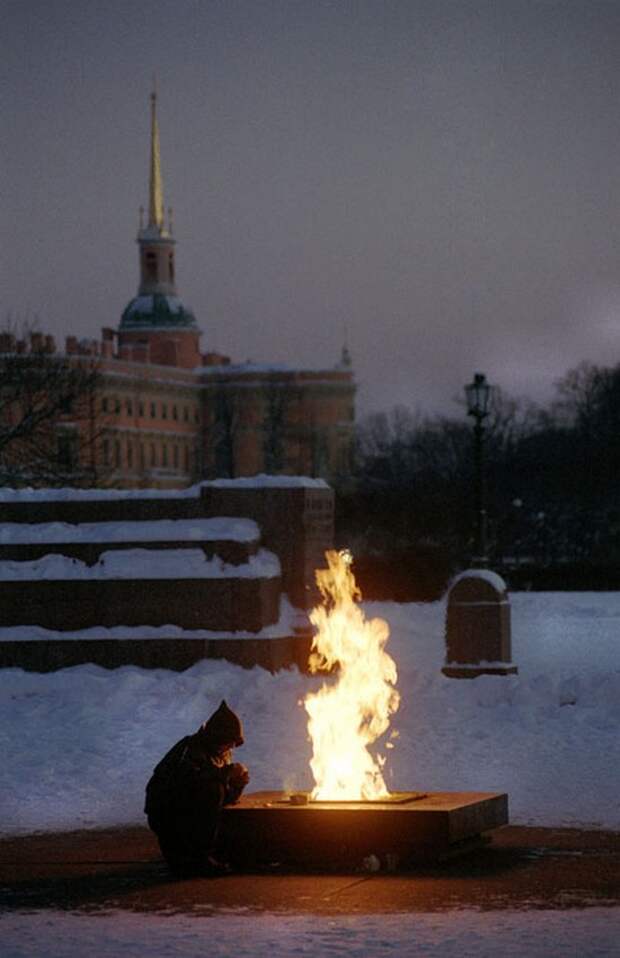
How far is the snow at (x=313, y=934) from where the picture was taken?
31.6ft

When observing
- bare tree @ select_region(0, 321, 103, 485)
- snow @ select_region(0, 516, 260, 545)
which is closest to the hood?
snow @ select_region(0, 516, 260, 545)

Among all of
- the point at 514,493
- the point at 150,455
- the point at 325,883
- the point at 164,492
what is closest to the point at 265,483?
the point at 164,492

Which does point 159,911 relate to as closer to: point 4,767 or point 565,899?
point 565,899

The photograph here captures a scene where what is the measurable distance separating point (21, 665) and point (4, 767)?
16.1 ft

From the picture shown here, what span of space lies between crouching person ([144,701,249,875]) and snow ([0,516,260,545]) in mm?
9375

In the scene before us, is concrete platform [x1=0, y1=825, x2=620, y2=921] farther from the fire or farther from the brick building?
the brick building

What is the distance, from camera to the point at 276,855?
12.2 m

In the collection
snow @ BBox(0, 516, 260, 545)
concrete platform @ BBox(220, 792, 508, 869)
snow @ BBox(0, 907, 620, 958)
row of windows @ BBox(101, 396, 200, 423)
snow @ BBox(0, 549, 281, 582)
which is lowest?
snow @ BBox(0, 907, 620, 958)

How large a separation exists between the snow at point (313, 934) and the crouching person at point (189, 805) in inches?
48.1

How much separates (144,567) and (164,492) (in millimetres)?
929

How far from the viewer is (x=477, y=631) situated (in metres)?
21.9

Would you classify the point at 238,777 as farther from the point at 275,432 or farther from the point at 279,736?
the point at 275,432

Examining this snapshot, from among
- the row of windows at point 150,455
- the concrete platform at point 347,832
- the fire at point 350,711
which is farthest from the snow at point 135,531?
the row of windows at point 150,455

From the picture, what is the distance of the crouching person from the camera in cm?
1202
